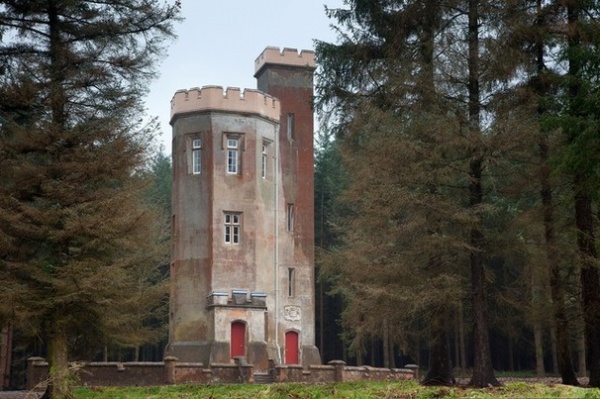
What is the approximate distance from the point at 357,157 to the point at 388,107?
2279 mm

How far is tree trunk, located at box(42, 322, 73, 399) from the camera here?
1623cm

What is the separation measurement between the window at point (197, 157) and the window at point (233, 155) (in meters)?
1.26

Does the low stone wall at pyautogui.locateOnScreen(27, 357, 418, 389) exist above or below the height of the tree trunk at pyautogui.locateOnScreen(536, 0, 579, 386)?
below

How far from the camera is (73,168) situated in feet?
57.0

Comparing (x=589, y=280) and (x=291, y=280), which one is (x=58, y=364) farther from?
(x=291, y=280)

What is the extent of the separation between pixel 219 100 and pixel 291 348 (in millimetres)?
11443

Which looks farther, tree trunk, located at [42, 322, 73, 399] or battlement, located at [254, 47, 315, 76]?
battlement, located at [254, 47, 315, 76]

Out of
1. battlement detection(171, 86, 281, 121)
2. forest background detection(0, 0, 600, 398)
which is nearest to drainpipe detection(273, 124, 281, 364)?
battlement detection(171, 86, 281, 121)

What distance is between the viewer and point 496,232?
803 inches

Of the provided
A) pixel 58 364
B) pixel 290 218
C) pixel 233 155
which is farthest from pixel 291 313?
pixel 58 364

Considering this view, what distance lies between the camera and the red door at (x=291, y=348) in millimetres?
36594

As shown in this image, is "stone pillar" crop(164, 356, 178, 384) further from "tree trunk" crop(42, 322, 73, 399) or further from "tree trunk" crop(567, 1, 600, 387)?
"tree trunk" crop(567, 1, 600, 387)

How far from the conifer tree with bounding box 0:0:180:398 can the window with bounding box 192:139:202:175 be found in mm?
16685

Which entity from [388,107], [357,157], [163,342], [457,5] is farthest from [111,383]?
[163,342]
